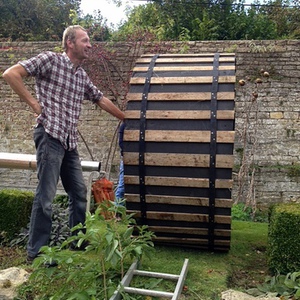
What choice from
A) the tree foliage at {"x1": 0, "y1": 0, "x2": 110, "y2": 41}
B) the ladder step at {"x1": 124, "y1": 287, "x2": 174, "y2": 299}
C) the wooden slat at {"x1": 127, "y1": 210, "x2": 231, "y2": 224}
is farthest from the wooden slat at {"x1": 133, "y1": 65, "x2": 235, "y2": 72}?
the tree foliage at {"x1": 0, "y1": 0, "x2": 110, "y2": 41}

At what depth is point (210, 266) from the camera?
3.39 metres

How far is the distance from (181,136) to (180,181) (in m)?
0.35

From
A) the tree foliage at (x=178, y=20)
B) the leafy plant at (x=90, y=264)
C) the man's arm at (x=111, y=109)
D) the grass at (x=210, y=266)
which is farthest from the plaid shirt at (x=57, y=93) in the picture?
the tree foliage at (x=178, y=20)

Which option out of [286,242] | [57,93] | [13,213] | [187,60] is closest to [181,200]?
[286,242]

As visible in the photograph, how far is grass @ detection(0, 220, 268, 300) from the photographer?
299 cm

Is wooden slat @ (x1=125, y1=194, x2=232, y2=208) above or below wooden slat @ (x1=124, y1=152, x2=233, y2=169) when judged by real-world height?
below

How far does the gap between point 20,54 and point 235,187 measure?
5319mm

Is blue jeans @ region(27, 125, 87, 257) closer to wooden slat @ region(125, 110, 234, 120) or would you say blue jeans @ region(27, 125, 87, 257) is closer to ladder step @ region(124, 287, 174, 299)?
wooden slat @ region(125, 110, 234, 120)

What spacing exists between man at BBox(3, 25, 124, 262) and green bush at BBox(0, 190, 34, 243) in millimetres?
1037

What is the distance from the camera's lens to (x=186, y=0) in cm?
1343

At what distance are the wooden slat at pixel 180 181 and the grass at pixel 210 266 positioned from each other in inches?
23.9

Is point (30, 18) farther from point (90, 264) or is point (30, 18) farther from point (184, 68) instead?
point (90, 264)

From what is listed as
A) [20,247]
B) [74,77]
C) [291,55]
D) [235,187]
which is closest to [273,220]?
[74,77]

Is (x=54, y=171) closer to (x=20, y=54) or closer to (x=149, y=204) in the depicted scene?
(x=149, y=204)
